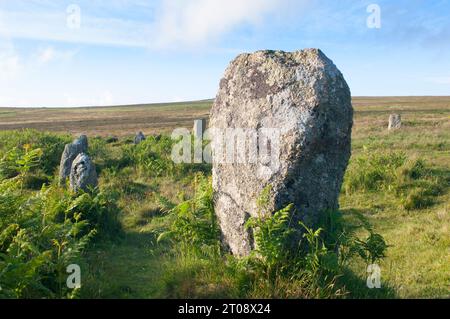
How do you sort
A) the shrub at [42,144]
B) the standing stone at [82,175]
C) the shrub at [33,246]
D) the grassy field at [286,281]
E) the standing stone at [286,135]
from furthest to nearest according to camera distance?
the shrub at [42,144]
the standing stone at [82,175]
the standing stone at [286,135]
the grassy field at [286,281]
the shrub at [33,246]

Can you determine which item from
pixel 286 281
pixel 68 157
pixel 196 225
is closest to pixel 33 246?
pixel 196 225

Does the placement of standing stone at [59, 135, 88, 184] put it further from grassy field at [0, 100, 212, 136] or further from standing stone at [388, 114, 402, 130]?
grassy field at [0, 100, 212, 136]

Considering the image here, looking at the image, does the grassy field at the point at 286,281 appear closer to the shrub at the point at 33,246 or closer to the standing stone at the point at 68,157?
the shrub at the point at 33,246

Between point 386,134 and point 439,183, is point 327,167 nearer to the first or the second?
point 439,183

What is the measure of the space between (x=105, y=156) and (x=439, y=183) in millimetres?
12245

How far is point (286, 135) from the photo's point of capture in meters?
Result: 5.69

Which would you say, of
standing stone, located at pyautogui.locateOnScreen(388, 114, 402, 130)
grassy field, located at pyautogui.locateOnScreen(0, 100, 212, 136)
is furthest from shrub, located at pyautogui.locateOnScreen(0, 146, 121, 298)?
grassy field, located at pyautogui.locateOnScreen(0, 100, 212, 136)

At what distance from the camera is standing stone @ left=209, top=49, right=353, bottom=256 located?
5.67m

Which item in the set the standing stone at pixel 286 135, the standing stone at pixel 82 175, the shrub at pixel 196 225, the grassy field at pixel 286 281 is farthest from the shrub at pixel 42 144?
the standing stone at pixel 286 135

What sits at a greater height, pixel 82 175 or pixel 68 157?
pixel 68 157

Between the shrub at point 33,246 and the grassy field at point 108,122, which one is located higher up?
the grassy field at point 108,122

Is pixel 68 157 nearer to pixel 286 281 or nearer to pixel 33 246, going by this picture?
pixel 33 246

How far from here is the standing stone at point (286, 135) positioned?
223 inches
